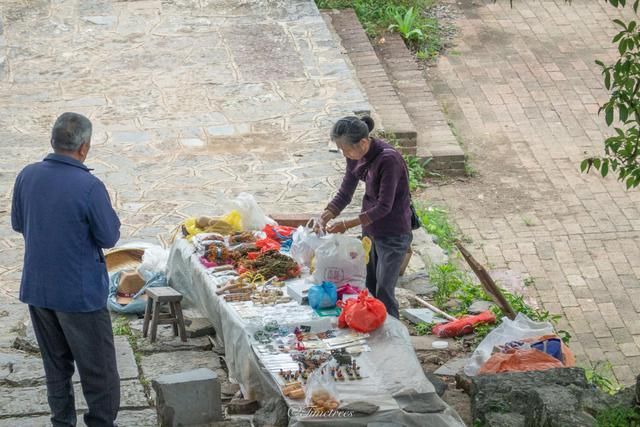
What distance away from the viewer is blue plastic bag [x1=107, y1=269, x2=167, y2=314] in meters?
8.16

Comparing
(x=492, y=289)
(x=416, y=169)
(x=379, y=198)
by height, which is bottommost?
(x=416, y=169)

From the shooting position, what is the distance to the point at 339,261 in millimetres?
7336

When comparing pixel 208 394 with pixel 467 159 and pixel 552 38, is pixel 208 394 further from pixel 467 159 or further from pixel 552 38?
pixel 552 38

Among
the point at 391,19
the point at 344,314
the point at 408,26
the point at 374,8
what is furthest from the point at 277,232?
the point at 374,8

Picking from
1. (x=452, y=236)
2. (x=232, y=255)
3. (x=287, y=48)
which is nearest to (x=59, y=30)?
(x=287, y=48)

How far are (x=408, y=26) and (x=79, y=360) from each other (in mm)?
9968

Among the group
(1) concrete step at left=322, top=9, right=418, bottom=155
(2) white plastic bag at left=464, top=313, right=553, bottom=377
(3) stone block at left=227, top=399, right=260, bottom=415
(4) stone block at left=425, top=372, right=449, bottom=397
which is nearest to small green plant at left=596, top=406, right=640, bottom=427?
(4) stone block at left=425, top=372, right=449, bottom=397

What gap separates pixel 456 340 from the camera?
8109 mm

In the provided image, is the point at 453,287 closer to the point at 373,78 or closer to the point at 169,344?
the point at 169,344

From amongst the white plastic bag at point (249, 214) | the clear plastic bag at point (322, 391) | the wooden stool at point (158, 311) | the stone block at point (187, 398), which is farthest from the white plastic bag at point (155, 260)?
the clear plastic bag at point (322, 391)

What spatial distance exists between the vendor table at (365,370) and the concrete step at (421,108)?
493 centimetres

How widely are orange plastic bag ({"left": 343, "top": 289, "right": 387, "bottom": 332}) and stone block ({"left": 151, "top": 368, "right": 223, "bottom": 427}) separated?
1.01 meters

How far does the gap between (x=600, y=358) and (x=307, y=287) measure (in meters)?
3.07

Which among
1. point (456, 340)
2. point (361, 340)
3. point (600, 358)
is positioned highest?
point (361, 340)
